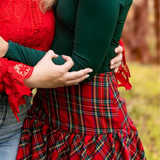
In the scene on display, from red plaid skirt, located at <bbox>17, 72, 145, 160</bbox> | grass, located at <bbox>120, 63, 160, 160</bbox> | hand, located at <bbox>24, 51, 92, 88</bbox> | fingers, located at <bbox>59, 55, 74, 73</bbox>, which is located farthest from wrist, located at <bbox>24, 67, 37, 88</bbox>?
grass, located at <bbox>120, 63, 160, 160</bbox>

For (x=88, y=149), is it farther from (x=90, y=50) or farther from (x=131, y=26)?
(x=131, y=26)

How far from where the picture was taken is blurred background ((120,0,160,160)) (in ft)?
10.9

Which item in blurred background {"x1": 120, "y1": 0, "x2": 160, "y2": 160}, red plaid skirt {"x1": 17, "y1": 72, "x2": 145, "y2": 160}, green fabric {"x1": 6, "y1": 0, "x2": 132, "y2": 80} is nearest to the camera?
green fabric {"x1": 6, "y1": 0, "x2": 132, "y2": 80}

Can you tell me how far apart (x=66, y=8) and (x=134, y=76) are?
572 centimetres

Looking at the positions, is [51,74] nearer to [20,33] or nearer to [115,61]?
[20,33]

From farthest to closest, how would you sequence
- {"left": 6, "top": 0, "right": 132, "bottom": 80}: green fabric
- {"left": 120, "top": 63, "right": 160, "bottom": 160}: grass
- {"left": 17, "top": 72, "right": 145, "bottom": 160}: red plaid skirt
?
{"left": 120, "top": 63, "right": 160, "bottom": 160}: grass < {"left": 17, "top": 72, "right": 145, "bottom": 160}: red plaid skirt < {"left": 6, "top": 0, "right": 132, "bottom": 80}: green fabric

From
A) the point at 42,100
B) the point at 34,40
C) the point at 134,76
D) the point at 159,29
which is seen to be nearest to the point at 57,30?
the point at 34,40

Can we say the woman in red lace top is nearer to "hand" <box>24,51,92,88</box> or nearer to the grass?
"hand" <box>24,51,92,88</box>

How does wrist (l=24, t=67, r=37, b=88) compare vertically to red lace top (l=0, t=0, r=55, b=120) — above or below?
below

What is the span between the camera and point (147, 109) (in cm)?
418

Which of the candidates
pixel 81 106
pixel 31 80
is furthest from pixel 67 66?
pixel 81 106

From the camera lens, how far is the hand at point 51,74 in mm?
1188

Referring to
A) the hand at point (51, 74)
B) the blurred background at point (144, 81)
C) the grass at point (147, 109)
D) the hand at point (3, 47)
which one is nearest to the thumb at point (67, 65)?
the hand at point (51, 74)

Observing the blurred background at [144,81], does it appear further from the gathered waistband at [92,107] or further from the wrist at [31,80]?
the wrist at [31,80]
